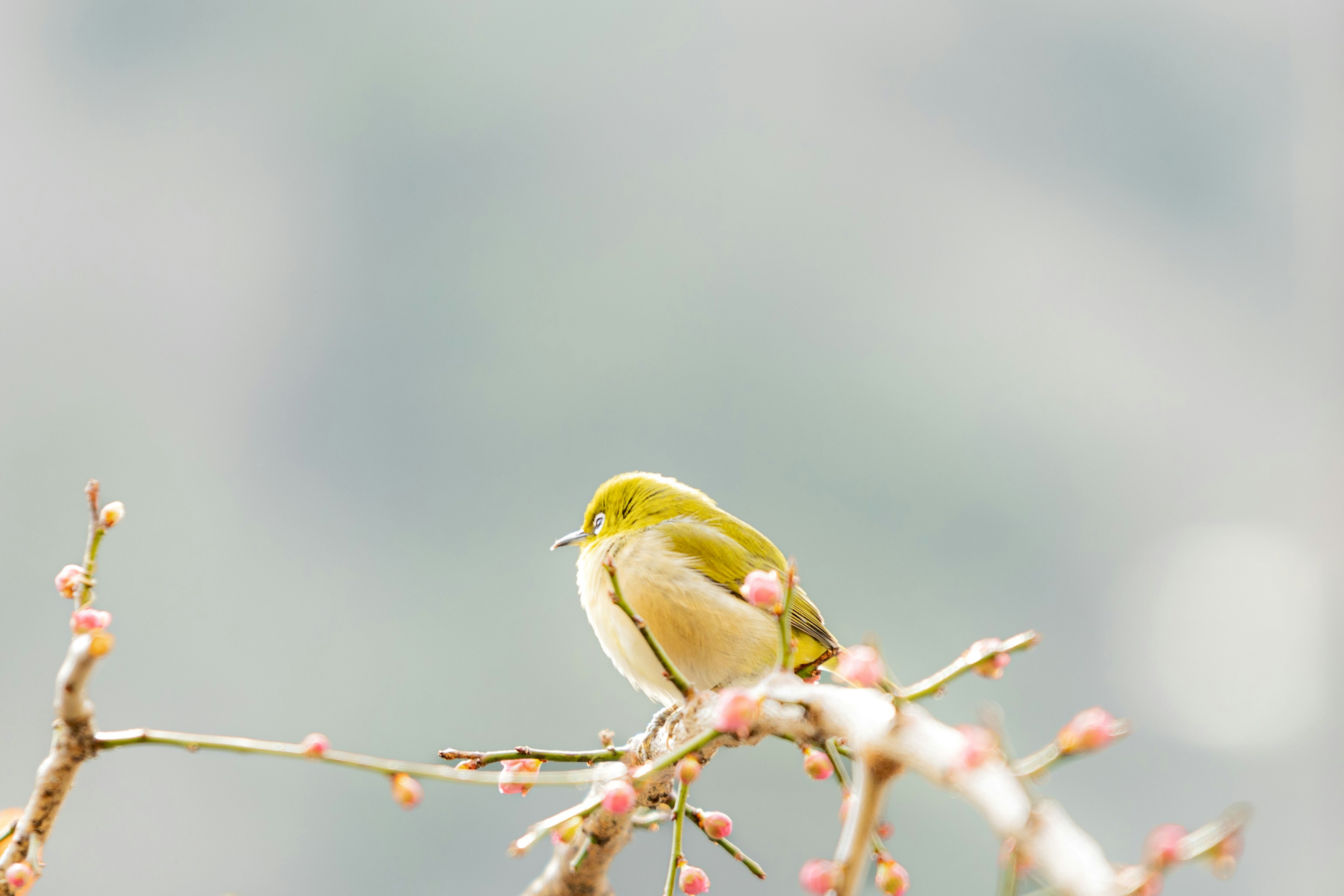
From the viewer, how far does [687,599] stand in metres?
2.00

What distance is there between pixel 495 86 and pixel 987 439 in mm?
18453

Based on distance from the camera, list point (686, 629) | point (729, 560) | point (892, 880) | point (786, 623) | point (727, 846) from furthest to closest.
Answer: point (729, 560) < point (686, 629) < point (727, 846) < point (892, 880) < point (786, 623)

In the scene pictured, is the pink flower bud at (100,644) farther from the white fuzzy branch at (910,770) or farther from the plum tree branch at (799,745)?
the white fuzzy branch at (910,770)

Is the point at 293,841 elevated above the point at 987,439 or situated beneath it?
situated beneath

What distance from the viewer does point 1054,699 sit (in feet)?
64.1

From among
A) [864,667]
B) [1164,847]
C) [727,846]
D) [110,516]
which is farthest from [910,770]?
[110,516]

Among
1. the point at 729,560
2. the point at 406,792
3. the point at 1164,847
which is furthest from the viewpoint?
the point at 729,560

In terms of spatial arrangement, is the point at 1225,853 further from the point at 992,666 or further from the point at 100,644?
the point at 100,644

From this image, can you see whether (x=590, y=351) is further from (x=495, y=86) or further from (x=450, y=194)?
(x=495, y=86)

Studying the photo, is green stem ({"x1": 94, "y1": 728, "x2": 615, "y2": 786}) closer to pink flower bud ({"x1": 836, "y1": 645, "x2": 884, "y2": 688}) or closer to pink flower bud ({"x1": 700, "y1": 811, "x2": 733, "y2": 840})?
pink flower bud ({"x1": 836, "y1": 645, "x2": 884, "y2": 688})

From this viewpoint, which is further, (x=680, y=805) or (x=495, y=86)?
(x=495, y=86)

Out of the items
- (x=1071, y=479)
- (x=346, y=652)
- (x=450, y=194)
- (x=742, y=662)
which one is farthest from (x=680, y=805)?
(x=450, y=194)

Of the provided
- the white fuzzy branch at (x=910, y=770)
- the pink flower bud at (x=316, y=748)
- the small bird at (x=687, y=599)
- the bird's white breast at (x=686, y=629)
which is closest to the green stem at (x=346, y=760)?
the pink flower bud at (x=316, y=748)

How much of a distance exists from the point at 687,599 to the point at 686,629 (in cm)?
6
